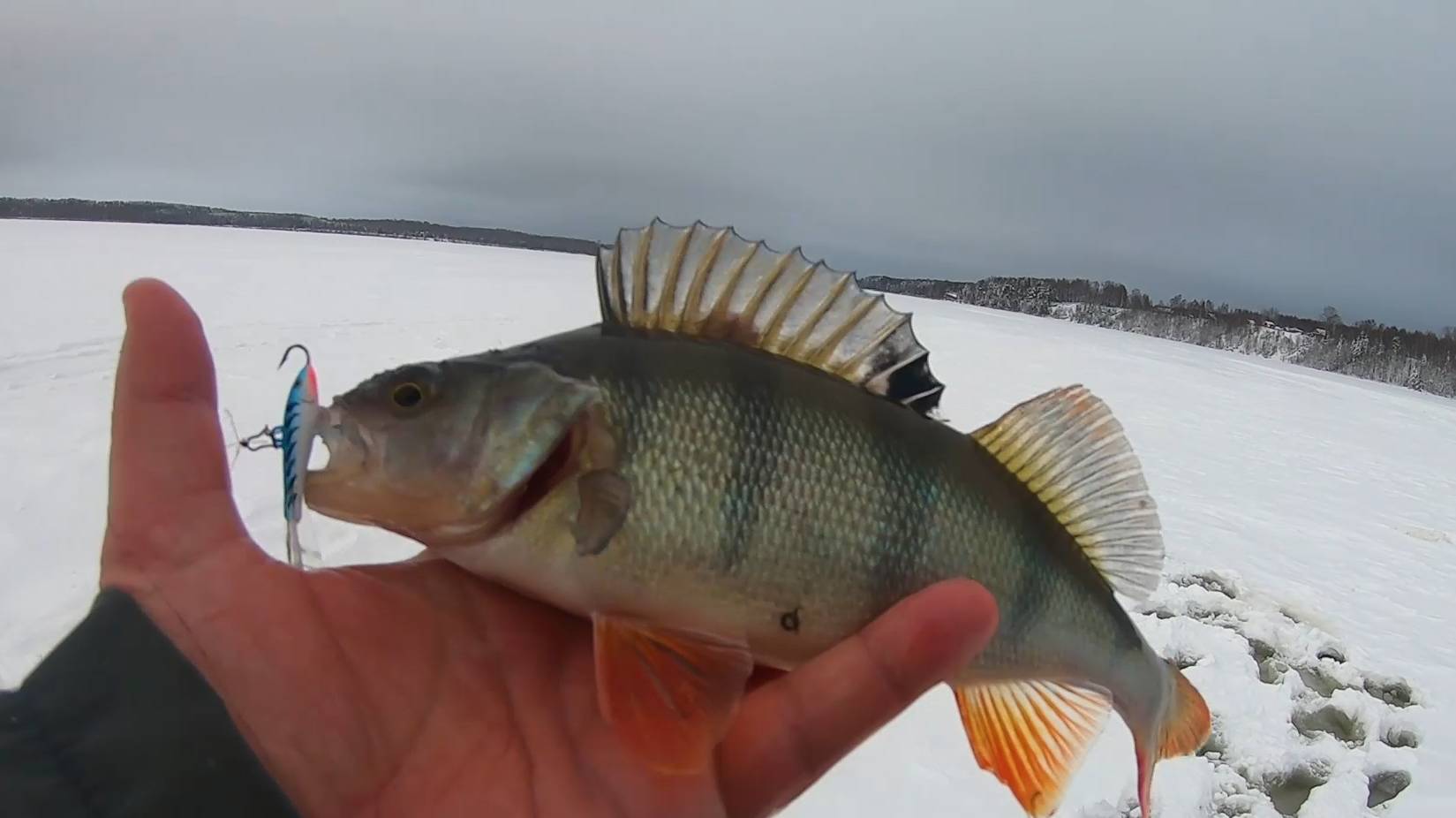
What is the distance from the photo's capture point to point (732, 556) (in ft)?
4.90

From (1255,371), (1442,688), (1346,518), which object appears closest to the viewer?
(1442,688)

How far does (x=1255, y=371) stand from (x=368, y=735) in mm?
28198

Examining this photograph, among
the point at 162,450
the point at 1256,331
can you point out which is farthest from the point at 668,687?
the point at 1256,331

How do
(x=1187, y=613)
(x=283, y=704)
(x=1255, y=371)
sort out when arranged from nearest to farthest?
(x=283, y=704) → (x=1187, y=613) → (x=1255, y=371)

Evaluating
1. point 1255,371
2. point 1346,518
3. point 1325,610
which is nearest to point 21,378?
point 1325,610

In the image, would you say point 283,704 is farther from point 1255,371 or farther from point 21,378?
point 1255,371

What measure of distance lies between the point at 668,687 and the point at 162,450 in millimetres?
911

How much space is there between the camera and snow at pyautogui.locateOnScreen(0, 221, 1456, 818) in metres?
3.63

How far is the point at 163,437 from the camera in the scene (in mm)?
1382

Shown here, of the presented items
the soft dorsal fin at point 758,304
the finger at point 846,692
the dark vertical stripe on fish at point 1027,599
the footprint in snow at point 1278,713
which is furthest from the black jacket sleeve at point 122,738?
the footprint in snow at point 1278,713

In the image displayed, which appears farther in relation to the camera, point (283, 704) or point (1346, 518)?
point (1346, 518)

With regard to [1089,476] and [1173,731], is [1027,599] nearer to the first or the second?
[1089,476]

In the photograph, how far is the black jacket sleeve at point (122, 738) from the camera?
42.9 inches

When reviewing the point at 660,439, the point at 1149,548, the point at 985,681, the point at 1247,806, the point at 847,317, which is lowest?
the point at 1247,806
